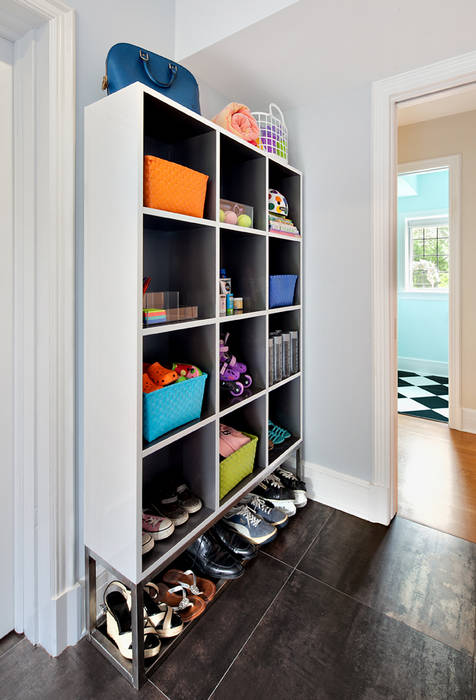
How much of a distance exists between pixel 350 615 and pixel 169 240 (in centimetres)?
157

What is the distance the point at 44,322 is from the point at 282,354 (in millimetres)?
1130

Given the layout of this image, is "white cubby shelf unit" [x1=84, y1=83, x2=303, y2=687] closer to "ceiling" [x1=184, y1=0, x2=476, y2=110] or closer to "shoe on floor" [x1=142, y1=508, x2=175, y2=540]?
"shoe on floor" [x1=142, y1=508, x2=175, y2=540]

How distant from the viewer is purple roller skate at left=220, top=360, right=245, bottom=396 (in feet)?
5.49

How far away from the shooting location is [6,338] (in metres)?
1.24

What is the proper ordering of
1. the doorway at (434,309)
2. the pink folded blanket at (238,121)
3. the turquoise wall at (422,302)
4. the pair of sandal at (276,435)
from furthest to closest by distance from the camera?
the turquoise wall at (422,302)
the doorway at (434,309)
the pair of sandal at (276,435)
the pink folded blanket at (238,121)

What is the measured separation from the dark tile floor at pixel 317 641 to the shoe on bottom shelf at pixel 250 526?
71 mm

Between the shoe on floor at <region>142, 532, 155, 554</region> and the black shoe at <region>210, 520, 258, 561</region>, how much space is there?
0.48 m

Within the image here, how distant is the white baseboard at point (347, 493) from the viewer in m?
1.90

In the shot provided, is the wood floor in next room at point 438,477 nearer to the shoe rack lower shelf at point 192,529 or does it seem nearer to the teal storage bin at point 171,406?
the shoe rack lower shelf at point 192,529

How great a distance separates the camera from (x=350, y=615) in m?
1.37

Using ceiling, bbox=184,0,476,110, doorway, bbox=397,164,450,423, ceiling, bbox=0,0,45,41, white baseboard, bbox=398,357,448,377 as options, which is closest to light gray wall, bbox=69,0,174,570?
ceiling, bbox=0,0,45,41

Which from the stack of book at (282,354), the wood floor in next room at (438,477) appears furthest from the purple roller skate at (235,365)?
the wood floor in next room at (438,477)

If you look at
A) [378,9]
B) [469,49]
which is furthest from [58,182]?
[469,49]

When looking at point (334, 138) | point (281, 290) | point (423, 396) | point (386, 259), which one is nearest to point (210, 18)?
point (334, 138)
